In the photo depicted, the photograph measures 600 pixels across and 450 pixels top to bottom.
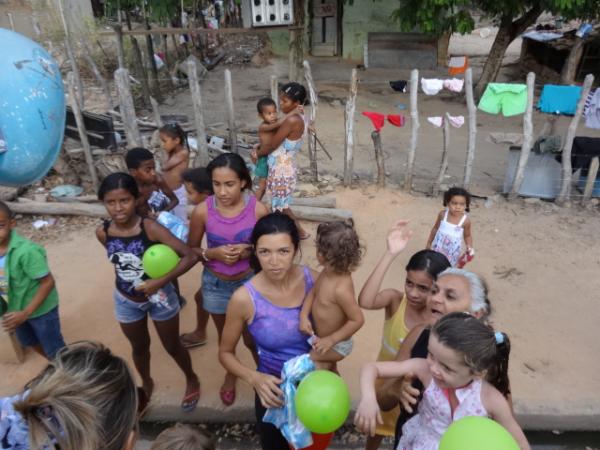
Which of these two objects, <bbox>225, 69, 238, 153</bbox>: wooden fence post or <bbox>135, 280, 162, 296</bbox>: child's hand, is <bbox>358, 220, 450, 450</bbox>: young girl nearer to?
<bbox>135, 280, 162, 296</bbox>: child's hand

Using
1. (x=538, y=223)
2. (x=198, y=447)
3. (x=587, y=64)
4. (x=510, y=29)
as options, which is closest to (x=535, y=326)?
(x=538, y=223)

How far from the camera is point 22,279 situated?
2887 millimetres

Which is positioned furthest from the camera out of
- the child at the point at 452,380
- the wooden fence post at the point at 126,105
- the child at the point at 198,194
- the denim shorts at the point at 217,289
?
the wooden fence post at the point at 126,105

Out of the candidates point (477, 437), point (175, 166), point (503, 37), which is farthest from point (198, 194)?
point (503, 37)

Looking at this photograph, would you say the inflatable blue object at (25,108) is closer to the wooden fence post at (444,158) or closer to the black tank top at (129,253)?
the black tank top at (129,253)

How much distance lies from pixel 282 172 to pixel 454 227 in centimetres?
188

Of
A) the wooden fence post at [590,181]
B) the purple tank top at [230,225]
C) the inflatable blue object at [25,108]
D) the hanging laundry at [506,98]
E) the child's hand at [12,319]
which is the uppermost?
the inflatable blue object at [25,108]

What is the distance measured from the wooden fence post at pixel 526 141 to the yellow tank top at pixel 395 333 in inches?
176

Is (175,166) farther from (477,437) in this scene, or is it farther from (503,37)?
(503,37)

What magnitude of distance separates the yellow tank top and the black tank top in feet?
4.74

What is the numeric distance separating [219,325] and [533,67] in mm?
16078

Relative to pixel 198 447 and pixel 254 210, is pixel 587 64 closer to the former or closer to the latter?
pixel 254 210

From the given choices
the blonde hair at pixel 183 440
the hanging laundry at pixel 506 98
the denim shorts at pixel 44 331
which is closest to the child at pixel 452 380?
the blonde hair at pixel 183 440

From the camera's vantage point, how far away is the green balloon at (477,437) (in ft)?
4.09
